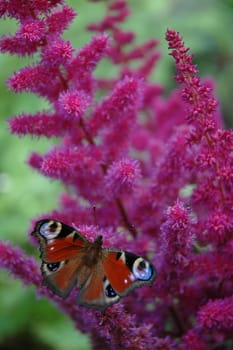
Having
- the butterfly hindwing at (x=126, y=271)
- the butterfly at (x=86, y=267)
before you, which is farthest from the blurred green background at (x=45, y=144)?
the butterfly hindwing at (x=126, y=271)

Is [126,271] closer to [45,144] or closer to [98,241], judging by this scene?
[98,241]

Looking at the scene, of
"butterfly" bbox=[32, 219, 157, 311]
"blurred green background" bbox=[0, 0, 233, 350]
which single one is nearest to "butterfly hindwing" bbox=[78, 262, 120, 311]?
"butterfly" bbox=[32, 219, 157, 311]

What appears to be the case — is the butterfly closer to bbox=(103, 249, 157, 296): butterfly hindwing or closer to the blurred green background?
bbox=(103, 249, 157, 296): butterfly hindwing

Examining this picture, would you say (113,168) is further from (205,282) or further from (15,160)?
(15,160)

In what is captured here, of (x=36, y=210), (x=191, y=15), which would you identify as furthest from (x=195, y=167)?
(x=191, y=15)

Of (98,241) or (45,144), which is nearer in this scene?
(98,241)

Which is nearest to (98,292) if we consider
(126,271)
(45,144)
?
(126,271)
